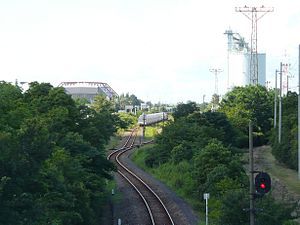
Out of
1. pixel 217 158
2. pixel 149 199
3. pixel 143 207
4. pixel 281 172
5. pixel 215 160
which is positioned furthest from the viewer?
pixel 281 172

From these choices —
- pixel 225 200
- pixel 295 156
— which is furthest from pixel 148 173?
pixel 225 200

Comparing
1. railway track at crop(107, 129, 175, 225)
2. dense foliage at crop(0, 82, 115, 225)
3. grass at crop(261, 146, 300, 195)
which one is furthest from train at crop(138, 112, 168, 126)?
dense foliage at crop(0, 82, 115, 225)

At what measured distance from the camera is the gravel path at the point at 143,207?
100 feet

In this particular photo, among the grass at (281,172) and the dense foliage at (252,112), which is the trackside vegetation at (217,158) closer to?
the dense foliage at (252,112)

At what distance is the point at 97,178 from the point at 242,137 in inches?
1588

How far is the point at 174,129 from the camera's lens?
55938 mm

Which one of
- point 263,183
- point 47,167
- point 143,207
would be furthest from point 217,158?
point 263,183

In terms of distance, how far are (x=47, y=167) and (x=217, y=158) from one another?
16021mm

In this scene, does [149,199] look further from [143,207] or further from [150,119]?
[150,119]

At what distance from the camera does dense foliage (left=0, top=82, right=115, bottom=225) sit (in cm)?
1792

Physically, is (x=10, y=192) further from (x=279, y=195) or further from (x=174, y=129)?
(x=174, y=129)

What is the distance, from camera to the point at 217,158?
123ft

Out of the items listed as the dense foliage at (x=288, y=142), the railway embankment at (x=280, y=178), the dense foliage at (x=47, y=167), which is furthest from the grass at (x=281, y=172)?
the dense foliage at (x=47, y=167)

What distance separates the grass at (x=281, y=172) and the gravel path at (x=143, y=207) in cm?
850
